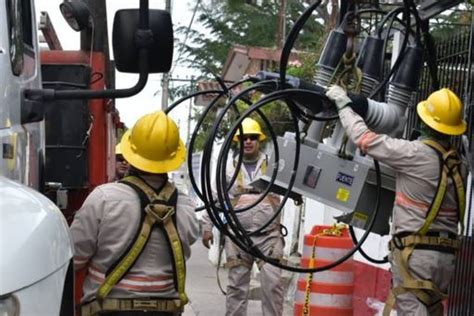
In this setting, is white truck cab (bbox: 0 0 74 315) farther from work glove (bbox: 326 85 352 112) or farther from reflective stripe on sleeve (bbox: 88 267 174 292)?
work glove (bbox: 326 85 352 112)

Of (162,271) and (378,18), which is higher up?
(378,18)

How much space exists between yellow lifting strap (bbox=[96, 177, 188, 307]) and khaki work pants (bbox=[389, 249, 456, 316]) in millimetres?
1652

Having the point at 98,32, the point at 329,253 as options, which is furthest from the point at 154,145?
the point at 329,253

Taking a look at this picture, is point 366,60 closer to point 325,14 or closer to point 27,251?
point 27,251

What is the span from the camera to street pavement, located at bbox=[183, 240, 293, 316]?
10.4 m

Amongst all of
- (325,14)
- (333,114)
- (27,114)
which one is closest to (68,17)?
(27,114)

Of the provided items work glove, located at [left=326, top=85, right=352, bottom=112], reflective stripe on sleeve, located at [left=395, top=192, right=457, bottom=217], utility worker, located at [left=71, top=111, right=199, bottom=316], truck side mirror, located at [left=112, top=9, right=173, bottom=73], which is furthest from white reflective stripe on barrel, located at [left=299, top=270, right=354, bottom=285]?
truck side mirror, located at [left=112, top=9, right=173, bottom=73]

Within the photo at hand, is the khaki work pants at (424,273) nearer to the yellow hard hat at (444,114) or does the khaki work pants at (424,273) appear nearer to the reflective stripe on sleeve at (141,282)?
the yellow hard hat at (444,114)

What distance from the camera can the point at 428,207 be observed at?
5.27 m

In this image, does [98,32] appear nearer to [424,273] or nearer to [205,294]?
[424,273]

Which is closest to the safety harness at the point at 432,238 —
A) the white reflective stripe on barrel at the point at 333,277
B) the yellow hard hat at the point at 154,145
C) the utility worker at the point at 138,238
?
the utility worker at the point at 138,238

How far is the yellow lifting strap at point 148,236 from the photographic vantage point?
4.22 metres

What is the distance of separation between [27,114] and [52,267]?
3.69 feet

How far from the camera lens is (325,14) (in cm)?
2248
